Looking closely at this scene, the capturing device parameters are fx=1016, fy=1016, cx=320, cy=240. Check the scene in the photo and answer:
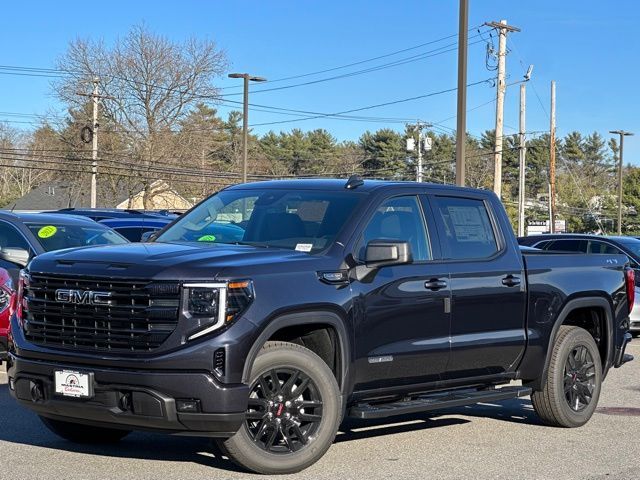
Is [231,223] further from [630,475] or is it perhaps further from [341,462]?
[630,475]

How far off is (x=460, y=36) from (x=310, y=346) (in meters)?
18.2

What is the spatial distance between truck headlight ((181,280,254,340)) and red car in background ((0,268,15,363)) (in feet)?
15.6

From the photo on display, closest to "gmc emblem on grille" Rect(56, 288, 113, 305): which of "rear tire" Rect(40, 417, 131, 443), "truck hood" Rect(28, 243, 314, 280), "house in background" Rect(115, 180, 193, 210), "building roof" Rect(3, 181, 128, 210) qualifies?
"truck hood" Rect(28, 243, 314, 280)

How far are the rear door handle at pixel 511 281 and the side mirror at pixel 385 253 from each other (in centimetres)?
127

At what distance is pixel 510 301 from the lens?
25.7 ft

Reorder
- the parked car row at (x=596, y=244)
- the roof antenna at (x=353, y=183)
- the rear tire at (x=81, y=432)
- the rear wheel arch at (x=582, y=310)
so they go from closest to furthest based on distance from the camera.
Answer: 1. the rear tire at (x=81, y=432)
2. the roof antenna at (x=353, y=183)
3. the rear wheel arch at (x=582, y=310)
4. the parked car row at (x=596, y=244)

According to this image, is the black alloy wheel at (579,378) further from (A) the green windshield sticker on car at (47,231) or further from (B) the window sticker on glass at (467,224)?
(A) the green windshield sticker on car at (47,231)

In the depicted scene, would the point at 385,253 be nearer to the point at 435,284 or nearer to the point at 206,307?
the point at 435,284

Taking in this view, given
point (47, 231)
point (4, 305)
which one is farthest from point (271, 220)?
point (47, 231)

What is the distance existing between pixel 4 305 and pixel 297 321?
511 cm

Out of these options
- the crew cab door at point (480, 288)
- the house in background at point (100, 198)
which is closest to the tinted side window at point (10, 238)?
the crew cab door at point (480, 288)

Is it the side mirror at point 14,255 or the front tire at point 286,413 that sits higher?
the side mirror at point 14,255

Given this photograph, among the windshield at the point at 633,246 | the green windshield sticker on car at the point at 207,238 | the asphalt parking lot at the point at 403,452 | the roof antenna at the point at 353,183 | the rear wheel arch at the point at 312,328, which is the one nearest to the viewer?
the rear wheel arch at the point at 312,328

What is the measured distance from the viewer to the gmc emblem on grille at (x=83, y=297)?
6.10 meters
